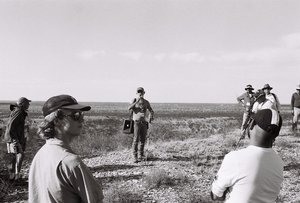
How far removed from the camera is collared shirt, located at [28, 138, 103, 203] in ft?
6.75

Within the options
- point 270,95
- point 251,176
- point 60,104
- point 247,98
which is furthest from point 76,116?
point 247,98

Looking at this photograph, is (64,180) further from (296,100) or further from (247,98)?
(296,100)

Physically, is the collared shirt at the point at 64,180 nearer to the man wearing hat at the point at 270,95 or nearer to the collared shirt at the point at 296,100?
the man wearing hat at the point at 270,95

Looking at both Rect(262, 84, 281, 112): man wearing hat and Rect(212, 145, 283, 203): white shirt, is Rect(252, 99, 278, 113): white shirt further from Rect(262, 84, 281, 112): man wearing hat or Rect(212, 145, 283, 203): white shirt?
Rect(212, 145, 283, 203): white shirt

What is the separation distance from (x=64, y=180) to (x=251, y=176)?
1.37m

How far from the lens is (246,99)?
38.1 feet

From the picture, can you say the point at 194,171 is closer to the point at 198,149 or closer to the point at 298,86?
the point at 198,149

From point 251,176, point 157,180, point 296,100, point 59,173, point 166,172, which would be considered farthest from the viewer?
point 296,100

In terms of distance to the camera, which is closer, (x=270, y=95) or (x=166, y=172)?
(x=166, y=172)

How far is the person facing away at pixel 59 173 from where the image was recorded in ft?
6.76

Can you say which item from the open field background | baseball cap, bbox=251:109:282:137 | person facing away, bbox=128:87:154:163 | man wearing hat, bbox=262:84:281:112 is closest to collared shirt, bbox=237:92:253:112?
man wearing hat, bbox=262:84:281:112

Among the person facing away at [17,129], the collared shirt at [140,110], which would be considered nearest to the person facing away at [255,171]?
the person facing away at [17,129]

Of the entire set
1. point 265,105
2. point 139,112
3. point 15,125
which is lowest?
point 15,125

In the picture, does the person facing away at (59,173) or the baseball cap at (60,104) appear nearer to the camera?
the person facing away at (59,173)
